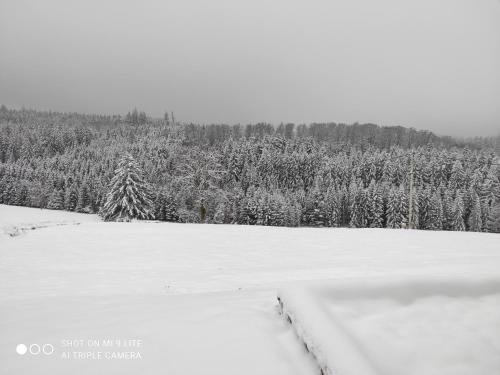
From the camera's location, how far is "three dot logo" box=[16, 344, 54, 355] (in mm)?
2988

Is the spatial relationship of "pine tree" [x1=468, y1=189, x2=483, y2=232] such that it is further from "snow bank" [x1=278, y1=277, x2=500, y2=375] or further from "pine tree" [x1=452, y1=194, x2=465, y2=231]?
"snow bank" [x1=278, y1=277, x2=500, y2=375]

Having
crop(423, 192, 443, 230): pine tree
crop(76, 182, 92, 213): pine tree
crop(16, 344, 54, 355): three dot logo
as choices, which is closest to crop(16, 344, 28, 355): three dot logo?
crop(16, 344, 54, 355): three dot logo

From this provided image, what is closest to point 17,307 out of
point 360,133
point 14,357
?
point 14,357

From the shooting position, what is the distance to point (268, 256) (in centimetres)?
981

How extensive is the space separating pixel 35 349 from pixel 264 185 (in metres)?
98.2

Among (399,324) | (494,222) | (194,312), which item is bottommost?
(494,222)

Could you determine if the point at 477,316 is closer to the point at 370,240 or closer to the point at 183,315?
the point at 183,315

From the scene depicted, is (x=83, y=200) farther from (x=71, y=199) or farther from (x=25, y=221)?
(x=25, y=221)

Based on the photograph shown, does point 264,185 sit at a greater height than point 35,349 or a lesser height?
lesser

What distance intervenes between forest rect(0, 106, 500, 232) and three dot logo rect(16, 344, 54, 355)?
25078 millimetres

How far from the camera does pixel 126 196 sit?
3338 cm

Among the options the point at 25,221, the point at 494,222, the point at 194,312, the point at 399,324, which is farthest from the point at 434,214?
the point at 194,312

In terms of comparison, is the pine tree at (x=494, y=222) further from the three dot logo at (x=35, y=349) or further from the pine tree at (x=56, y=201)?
the pine tree at (x=56, y=201)

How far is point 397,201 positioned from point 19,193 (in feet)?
325
